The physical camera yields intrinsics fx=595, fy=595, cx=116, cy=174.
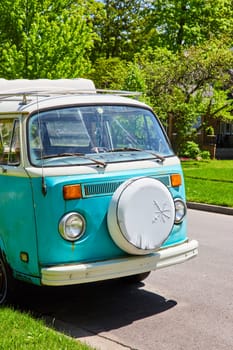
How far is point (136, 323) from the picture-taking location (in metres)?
5.91

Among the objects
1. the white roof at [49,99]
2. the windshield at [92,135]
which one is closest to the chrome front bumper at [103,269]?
the windshield at [92,135]

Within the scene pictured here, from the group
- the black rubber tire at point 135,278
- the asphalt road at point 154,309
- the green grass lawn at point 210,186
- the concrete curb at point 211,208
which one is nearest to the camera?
the asphalt road at point 154,309

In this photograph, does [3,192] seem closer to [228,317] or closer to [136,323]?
[136,323]

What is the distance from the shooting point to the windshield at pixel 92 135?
602 centimetres

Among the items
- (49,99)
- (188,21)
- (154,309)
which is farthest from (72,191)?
(188,21)

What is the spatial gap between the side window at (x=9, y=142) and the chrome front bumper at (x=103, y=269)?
1.20 metres

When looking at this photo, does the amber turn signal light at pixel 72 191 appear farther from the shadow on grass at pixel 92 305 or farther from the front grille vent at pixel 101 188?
the shadow on grass at pixel 92 305

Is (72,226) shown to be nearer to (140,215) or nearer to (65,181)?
(65,181)

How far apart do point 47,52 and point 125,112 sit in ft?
46.6

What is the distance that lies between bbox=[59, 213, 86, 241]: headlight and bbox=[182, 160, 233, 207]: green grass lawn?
782 centimetres

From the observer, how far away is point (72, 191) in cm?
571

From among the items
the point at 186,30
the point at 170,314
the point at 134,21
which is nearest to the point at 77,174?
the point at 170,314

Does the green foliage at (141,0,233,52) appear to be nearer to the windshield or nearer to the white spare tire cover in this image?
the windshield

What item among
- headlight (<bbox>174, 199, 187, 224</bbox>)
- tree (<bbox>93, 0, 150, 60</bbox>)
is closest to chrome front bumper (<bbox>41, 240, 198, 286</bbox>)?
headlight (<bbox>174, 199, 187, 224</bbox>)
